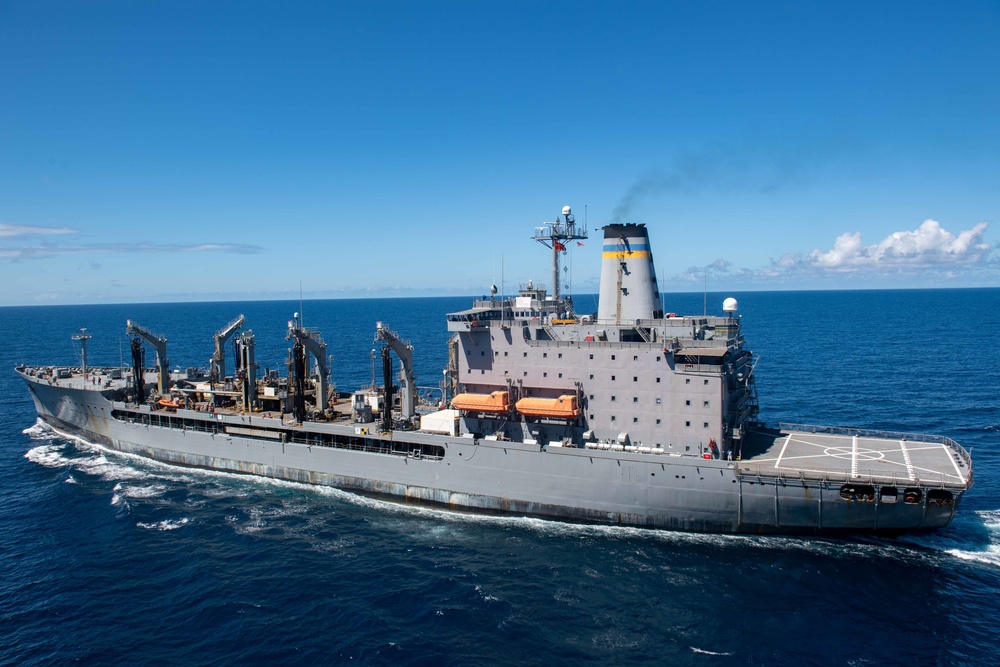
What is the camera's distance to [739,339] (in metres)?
32.7

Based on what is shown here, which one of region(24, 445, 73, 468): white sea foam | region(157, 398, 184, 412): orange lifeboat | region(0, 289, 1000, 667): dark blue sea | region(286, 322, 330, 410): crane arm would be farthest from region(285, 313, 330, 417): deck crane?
region(24, 445, 73, 468): white sea foam

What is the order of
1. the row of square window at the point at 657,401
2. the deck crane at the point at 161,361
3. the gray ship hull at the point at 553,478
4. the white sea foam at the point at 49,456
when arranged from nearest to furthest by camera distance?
the gray ship hull at the point at 553,478
the row of square window at the point at 657,401
the white sea foam at the point at 49,456
the deck crane at the point at 161,361

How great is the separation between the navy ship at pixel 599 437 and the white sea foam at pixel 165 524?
23.4ft

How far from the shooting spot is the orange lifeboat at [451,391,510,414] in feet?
106

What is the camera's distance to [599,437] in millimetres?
31969

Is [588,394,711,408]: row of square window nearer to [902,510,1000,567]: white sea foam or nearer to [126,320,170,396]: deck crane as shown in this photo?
[902,510,1000,567]: white sea foam

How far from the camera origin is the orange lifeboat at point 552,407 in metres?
31.2

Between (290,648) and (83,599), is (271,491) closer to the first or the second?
(83,599)

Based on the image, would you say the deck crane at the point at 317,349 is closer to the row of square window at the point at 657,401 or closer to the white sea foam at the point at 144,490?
the white sea foam at the point at 144,490

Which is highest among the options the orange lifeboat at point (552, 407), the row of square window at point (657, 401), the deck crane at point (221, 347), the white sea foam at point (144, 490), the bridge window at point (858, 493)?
the deck crane at point (221, 347)

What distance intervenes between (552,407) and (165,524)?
69.7 feet

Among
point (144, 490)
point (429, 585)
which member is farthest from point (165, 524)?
point (429, 585)

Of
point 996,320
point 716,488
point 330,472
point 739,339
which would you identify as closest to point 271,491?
point 330,472

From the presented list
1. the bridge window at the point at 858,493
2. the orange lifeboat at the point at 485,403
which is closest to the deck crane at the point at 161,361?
the orange lifeboat at the point at 485,403
